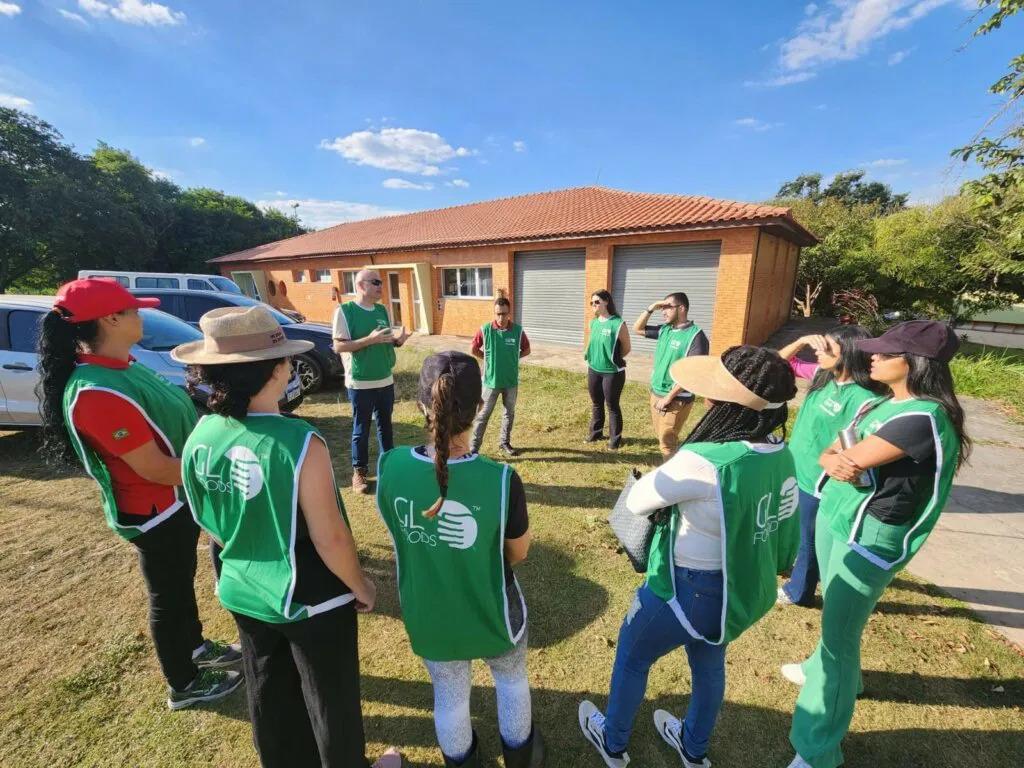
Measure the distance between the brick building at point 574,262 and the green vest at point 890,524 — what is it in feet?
28.5

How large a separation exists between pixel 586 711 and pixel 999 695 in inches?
87.2

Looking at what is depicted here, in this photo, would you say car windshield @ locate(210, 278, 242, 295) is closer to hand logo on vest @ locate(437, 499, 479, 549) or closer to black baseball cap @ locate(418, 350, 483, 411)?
black baseball cap @ locate(418, 350, 483, 411)

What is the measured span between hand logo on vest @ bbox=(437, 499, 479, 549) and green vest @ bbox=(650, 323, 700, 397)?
3070 mm

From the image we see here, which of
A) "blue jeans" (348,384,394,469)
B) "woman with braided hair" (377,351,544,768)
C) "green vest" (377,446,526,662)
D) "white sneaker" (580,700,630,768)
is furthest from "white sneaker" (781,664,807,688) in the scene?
"blue jeans" (348,384,394,469)

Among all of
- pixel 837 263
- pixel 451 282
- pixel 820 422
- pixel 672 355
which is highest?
pixel 837 263

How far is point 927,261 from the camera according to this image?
1366 cm

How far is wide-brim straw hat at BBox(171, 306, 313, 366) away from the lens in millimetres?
1382

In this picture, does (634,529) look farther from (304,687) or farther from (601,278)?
(601,278)

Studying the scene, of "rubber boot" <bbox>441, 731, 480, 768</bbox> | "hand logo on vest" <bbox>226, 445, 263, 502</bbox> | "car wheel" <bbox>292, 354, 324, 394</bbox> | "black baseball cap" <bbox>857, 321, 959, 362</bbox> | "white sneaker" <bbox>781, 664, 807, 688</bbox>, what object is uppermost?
"black baseball cap" <bbox>857, 321, 959, 362</bbox>

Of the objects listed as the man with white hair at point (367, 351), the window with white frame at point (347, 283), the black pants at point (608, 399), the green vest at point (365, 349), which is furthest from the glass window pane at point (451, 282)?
the green vest at point (365, 349)

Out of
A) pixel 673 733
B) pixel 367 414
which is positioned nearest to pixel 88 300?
pixel 367 414

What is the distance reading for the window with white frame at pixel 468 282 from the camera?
13664 millimetres

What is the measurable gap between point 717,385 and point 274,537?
151cm

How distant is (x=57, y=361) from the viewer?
1.79 metres
